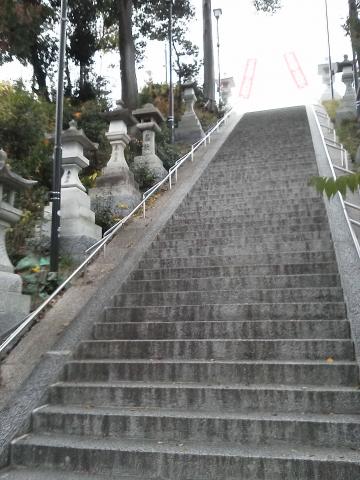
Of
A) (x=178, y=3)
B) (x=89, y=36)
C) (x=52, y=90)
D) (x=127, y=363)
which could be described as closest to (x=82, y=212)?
(x=127, y=363)

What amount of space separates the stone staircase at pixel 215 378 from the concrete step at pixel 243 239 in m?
0.03

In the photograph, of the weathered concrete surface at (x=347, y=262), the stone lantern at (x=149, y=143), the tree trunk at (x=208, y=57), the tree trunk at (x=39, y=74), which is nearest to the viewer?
the weathered concrete surface at (x=347, y=262)

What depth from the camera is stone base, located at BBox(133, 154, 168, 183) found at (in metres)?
10.7

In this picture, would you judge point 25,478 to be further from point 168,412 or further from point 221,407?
point 221,407

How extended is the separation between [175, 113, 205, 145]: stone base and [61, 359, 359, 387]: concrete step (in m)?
13.0

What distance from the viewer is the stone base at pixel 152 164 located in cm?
1066

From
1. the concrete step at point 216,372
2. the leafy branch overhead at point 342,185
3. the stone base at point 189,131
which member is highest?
the stone base at point 189,131

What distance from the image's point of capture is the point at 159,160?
11.1 m

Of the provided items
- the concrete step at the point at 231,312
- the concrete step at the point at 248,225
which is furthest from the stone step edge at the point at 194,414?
the concrete step at the point at 248,225

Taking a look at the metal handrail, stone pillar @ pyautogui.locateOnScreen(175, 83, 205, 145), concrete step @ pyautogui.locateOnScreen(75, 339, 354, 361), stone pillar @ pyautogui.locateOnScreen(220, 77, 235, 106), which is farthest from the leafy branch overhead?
stone pillar @ pyautogui.locateOnScreen(220, 77, 235, 106)

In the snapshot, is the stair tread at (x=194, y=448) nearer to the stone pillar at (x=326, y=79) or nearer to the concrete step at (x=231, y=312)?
the concrete step at (x=231, y=312)

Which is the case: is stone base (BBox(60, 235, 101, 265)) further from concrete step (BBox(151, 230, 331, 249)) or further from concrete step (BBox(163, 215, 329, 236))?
concrete step (BBox(163, 215, 329, 236))

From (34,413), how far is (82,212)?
3874 millimetres

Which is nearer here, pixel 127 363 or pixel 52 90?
pixel 127 363
